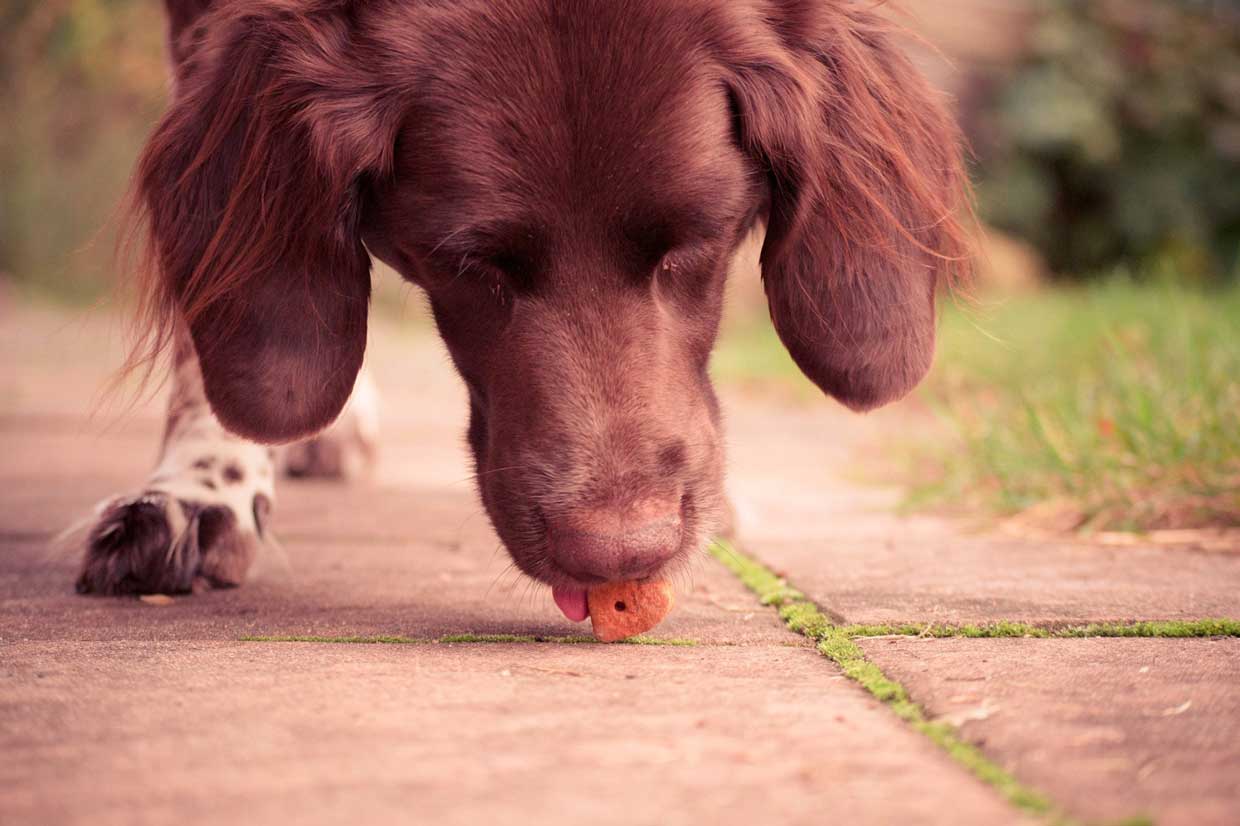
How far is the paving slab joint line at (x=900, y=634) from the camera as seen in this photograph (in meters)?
1.20

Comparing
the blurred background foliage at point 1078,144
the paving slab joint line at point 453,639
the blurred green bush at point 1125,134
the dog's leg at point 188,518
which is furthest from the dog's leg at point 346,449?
the blurred green bush at point 1125,134

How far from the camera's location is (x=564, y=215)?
192cm

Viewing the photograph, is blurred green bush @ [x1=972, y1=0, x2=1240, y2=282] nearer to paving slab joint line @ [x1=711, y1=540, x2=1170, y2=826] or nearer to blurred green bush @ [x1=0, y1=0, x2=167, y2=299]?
blurred green bush @ [x1=0, y1=0, x2=167, y2=299]

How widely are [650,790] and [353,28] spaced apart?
54.6 inches

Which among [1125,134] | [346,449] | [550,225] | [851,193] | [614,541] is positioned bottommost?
[346,449]

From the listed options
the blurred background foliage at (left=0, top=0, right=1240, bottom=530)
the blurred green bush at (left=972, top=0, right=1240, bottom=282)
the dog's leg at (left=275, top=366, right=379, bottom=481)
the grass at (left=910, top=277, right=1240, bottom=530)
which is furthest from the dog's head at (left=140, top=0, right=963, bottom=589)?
the blurred green bush at (left=972, top=0, right=1240, bottom=282)

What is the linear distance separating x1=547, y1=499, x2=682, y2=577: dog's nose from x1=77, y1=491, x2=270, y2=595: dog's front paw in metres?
0.82

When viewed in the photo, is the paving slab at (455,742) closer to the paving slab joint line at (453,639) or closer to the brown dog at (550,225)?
the paving slab joint line at (453,639)

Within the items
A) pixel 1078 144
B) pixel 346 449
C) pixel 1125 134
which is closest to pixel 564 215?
pixel 346 449

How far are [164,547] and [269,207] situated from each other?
2.03 ft

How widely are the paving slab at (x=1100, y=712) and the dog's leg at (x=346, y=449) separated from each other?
2.20m

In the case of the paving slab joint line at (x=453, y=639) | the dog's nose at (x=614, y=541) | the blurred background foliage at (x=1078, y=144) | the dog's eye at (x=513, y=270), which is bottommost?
the paving slab joint line at (x=453, y=639)

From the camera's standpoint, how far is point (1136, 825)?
1105mm

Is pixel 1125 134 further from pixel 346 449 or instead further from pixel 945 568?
pixel 945 568
